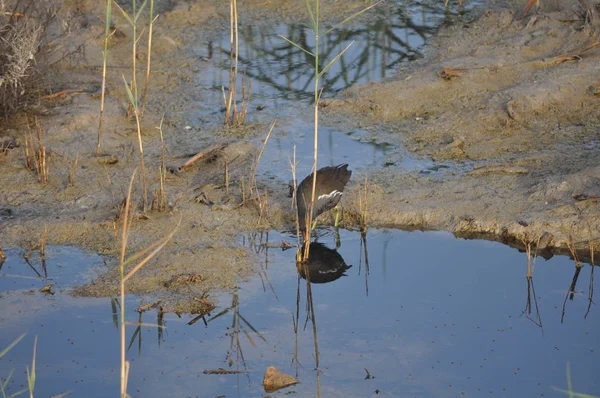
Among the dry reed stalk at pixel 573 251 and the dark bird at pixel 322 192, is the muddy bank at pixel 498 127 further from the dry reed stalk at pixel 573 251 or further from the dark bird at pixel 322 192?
the dark bird at pixel 322 192

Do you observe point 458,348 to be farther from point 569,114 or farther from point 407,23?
point 407,23

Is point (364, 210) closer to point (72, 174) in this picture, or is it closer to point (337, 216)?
point (337, 216)

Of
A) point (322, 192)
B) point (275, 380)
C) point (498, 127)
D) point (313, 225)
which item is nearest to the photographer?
point (275, 380)

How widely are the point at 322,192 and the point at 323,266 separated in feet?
1.79

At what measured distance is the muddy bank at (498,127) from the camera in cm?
686

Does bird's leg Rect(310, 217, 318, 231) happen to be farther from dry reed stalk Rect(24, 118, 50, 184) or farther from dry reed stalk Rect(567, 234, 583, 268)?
dry reed stalk Rect(24, 118, 50, 184)

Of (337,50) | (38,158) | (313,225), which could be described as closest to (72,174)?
(38,158)

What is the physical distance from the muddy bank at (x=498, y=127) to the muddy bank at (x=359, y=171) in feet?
0.05

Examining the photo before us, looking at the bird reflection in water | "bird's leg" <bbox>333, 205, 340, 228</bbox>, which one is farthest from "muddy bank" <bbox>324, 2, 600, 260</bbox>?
the bird reflection in water

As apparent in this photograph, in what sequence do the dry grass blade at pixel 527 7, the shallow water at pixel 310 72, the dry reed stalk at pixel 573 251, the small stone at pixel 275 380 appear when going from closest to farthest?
1. the small stone at pixel 275 380
2. the dry reed stalk at pixel 573 251
3. the shallow water at pixel 310 72
4. the dry grass blade at pixel 527 7

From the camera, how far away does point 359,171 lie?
7.65 m

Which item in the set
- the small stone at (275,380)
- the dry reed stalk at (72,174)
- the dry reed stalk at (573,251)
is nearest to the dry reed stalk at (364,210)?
the dry reed stalk at (573,251)

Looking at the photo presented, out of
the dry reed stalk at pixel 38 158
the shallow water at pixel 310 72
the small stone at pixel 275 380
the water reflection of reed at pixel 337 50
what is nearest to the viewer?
the small stone at pixel 275 380

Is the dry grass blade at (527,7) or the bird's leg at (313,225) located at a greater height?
the dry grass blade at (527,7)
